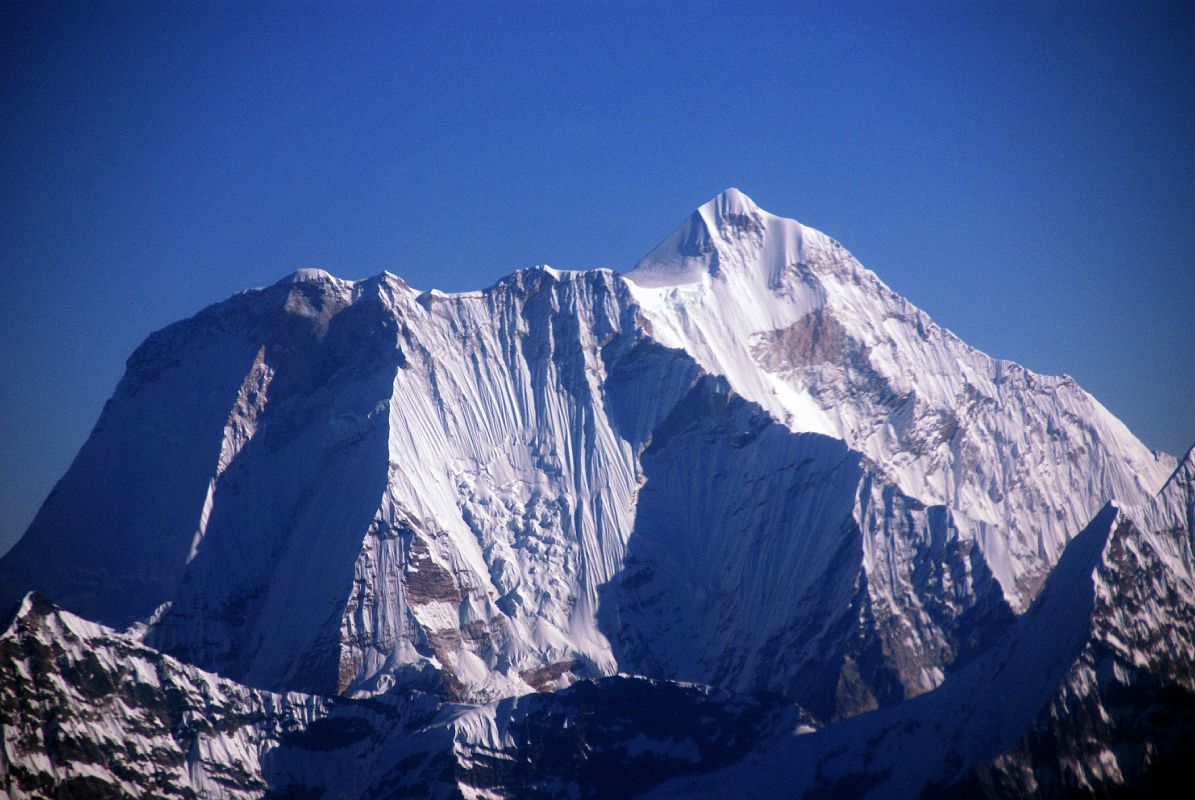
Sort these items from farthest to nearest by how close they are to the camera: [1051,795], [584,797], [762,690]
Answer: [762,690]
[584,797]
[1051,795]

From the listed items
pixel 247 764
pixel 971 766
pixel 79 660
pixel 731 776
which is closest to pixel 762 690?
pixel 731 776

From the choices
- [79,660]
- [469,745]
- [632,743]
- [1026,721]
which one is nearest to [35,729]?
A: [79,660]

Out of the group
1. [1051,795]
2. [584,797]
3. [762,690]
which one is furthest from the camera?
[762,690]

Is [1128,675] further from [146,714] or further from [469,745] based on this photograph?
[146,714]

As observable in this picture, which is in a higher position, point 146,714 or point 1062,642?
point 1062,642

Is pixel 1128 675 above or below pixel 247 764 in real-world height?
above

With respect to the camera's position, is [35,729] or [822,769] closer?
[35,729]

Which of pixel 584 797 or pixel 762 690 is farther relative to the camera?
pixel 762 690

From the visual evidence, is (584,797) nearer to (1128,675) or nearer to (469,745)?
(469,745)
